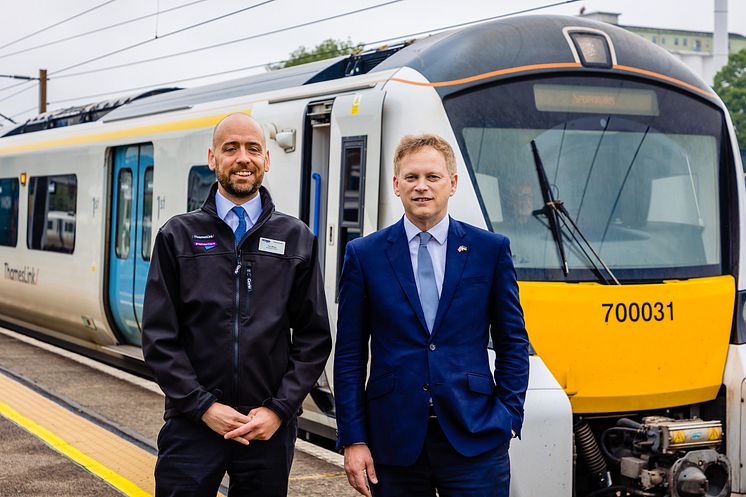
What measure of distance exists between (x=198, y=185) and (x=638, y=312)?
14.2ft

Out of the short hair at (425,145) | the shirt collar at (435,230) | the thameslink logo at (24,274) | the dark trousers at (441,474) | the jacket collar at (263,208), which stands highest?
the short hair at (425,145)

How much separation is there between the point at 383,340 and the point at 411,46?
12.6 feet

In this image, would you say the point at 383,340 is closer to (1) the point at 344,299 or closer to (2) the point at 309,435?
(1) the point at 344,299

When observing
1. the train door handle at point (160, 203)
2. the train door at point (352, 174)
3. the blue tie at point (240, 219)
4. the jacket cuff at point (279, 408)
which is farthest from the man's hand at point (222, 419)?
the train door handle at point (160, 203)

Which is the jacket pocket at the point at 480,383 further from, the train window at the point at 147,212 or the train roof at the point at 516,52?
the train window at the point at 147,212

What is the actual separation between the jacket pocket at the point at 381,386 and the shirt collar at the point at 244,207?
69cm

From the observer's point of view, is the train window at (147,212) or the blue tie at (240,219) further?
the train window at (147,212)

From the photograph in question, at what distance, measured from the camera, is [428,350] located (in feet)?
11.4

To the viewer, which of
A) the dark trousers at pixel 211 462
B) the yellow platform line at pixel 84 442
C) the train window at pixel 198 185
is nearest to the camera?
the dark trousers at pixel 211 462

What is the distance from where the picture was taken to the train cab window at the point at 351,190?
21.8 ft

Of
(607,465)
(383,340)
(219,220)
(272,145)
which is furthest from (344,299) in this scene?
(272,145)

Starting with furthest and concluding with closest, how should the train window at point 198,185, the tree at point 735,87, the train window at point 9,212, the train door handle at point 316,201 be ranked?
1. the tree at point 735,87
2. the train window at point 9,212
3. the train window at point 198,185
4. the train door handle at point 316,201

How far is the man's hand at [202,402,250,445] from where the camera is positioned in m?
3.51

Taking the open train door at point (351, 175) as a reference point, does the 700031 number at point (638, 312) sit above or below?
below
